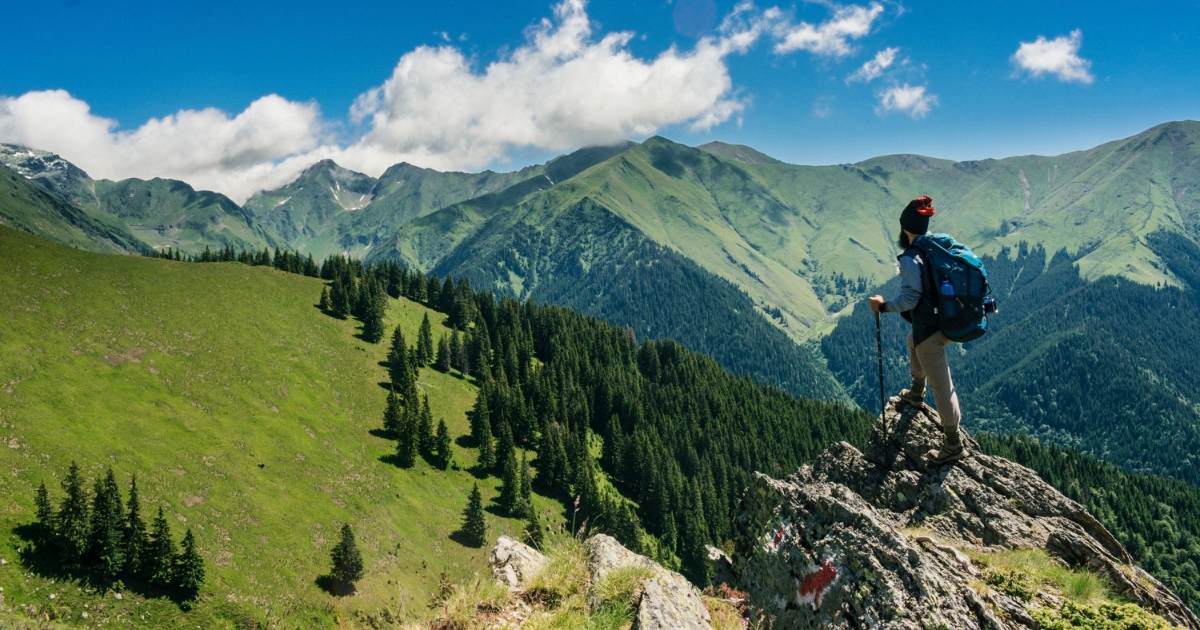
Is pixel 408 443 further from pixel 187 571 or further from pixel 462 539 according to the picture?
pixel 187 571

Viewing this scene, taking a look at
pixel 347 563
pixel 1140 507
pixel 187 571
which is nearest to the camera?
pixel 187 571

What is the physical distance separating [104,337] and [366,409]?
38123mm

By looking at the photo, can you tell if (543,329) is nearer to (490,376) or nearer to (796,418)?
(490,376)

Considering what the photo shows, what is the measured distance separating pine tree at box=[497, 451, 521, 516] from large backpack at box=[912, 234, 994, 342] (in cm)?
8601

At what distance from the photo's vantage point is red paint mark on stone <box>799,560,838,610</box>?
8.14 m

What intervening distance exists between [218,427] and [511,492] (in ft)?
140

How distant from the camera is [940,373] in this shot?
1112cm

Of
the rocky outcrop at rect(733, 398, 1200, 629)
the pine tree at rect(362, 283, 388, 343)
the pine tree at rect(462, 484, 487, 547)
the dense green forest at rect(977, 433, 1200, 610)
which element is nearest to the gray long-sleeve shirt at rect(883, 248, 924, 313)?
the rocky outcrop at rect(733, 398, 1200, 629)

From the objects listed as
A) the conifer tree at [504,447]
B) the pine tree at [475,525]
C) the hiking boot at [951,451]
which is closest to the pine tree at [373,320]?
the conifer tree at [504,447]

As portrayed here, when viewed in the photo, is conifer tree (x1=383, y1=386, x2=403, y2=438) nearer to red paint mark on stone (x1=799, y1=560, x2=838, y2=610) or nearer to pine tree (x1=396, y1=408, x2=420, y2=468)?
pine tree (x1=396, y1=408, x2=420, y2=468)

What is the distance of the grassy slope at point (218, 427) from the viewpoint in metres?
54.0

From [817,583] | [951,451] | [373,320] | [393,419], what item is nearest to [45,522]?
[393,419]

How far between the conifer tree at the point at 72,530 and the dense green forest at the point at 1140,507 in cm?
15505

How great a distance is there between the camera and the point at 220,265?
125000mm
